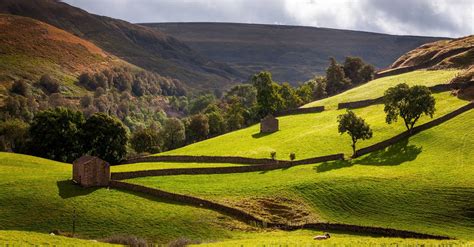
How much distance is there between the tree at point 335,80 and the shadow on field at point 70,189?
101 metres

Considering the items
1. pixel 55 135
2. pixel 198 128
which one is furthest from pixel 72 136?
pixel 198 128

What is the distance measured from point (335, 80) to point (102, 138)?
266 feet

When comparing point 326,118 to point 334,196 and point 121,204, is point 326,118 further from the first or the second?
point 121,204

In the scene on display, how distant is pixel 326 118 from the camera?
395 ft

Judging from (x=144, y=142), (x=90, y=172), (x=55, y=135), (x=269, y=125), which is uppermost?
(x=269, y=125)

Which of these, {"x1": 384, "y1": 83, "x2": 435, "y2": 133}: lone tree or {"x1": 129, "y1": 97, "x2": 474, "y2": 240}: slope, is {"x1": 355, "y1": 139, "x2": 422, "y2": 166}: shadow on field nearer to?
{"x1": 129, "y1": 97, "x2": 474, "y2": 240}: slope

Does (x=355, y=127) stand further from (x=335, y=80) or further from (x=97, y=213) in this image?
(x=335, y=80)

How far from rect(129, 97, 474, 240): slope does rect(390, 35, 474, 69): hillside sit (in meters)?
55.8

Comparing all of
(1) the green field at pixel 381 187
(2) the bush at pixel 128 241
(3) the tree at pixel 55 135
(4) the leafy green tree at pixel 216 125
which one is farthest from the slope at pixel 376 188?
(4) the leafy green tree at pixel 216 125

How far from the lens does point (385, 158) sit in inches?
3428

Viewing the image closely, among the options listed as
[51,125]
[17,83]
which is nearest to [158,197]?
[51,125]

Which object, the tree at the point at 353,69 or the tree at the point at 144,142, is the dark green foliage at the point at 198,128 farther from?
the tree at the point at 353,69

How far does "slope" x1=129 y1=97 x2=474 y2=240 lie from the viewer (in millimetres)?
66688

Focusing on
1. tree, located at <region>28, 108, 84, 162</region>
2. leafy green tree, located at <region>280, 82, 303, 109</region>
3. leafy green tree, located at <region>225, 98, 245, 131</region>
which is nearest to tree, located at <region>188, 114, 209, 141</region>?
leafy green tree, located at <region>225, 98, 245, 131</region>
